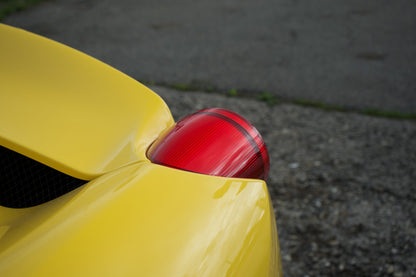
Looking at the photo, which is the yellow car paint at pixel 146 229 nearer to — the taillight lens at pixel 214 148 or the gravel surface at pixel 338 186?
the taillight lens at pixel 214 148

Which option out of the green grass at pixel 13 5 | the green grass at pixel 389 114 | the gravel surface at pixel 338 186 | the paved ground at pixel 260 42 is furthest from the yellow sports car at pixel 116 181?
the green grass at pixel 13 5

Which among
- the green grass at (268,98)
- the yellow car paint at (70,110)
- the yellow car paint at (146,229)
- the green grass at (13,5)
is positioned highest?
the yellow car paint at (70,110)

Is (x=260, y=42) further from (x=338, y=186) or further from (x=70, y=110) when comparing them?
(x=70, y=110)

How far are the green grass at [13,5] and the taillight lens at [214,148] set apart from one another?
6.88 meters

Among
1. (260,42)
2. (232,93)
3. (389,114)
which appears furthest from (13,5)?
(389,114)

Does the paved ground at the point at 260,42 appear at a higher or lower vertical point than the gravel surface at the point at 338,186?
higher

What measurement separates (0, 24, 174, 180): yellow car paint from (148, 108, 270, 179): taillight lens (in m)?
0.08

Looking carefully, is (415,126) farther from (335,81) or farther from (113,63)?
(113,63)

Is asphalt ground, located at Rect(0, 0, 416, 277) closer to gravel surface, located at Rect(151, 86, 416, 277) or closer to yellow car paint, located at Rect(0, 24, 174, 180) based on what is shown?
gravel surface, located at Rect(151, 86, 416, 277)

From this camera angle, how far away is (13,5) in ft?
23.5

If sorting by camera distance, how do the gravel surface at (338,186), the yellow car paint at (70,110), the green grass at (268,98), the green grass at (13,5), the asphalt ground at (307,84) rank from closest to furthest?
the yellow car paint at (70,110) < the gravel surface at (338,186) < the asphalt ground at (307,84) < the green grass at (268,98) < the green grass at (13,5)

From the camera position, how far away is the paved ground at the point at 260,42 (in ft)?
14.4

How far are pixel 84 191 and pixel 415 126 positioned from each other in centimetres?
357

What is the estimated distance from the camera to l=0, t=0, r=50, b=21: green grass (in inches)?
270
